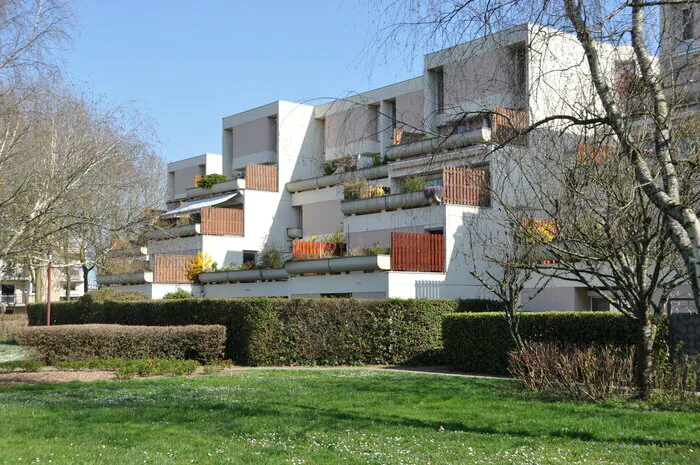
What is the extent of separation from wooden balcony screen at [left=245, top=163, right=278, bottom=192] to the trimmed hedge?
22368 mm

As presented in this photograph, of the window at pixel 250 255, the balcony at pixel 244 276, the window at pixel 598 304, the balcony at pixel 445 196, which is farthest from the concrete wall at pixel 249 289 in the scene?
the window at pixel 598 304

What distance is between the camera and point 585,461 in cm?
816

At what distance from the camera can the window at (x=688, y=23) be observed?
7869mm

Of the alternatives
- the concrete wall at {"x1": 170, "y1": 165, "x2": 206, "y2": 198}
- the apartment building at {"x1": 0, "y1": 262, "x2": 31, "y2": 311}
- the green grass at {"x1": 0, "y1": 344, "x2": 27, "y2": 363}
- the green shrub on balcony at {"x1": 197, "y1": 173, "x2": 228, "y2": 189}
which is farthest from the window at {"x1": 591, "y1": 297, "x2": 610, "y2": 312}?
the apartment building at {"x1": 0, "y1": 262, "x2": 31, "y2": 311}

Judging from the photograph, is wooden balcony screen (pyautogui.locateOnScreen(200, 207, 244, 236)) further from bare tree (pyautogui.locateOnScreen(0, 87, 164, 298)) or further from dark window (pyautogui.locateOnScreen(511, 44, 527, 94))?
dark window (pyautogui.locateOnScreen(511, 44, 527, 94))

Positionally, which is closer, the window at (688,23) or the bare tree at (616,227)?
the window at (688,23)

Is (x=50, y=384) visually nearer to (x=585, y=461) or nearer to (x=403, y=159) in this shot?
(x=585, y=461)

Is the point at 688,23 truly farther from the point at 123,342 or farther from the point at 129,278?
the point at 129,278

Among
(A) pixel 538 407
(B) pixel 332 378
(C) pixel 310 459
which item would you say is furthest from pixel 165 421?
(B) pixel 332 378

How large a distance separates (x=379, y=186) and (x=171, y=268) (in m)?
13.4

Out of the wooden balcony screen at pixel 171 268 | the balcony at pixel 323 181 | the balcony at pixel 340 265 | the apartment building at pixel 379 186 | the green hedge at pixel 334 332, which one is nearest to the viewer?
the apartment building at pixel 379 186

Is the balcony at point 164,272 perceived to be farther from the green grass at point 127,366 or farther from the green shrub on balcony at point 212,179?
the green grass at point 127,366

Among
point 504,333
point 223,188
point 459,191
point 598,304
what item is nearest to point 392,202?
point 459,191

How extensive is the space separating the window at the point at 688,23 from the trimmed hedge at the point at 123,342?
53.7ft
